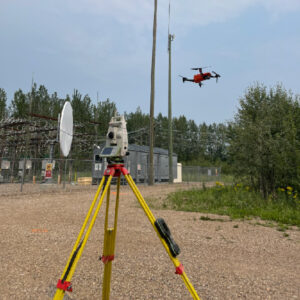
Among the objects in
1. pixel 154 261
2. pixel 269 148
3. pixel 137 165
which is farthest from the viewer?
pixel 137 165

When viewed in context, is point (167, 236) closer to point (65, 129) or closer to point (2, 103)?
point (65, 129)

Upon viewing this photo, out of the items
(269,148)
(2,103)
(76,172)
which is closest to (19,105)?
(2,103)

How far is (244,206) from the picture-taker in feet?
32.2

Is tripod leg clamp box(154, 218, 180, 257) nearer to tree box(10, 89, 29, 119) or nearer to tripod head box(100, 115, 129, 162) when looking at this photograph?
tripod head box(100, 115, 129, 162)

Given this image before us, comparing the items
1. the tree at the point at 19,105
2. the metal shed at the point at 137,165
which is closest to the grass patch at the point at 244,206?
the metal shed at the point at 137,165

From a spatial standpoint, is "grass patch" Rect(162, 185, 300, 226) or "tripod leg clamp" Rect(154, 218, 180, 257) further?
"grass patch" Rect(162, 185, 300, 226)

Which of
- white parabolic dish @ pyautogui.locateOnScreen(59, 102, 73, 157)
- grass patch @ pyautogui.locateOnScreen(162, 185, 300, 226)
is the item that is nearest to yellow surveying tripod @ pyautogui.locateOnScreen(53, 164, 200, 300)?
white parabolic dish @ pyautogui.locateOnScreen(59, 102, 73, 157)

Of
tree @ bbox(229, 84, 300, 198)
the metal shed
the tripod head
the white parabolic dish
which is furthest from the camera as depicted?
the metal shed

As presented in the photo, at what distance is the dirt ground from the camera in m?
3.41

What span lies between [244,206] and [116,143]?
821cm

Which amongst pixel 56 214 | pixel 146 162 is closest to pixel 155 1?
pixel 146 162

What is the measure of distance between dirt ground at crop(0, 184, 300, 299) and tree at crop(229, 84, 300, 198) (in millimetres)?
4317

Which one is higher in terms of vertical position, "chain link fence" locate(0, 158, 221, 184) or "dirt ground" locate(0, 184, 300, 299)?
"chain link fence" locate(0, 158, 221, 184)

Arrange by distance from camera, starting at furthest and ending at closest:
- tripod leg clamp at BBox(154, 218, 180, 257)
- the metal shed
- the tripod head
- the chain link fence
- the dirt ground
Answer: the metal shed < the chain link fence < the dirt ground < the tripod head < tripod leg clamp at BBox(154, 218, 180, 257)
